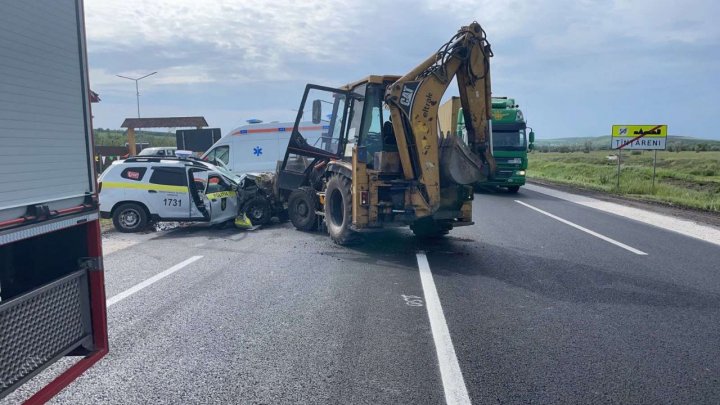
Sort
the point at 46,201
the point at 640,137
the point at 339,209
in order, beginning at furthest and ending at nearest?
the point at 640,137
the point at 339,209
the point at 46,201

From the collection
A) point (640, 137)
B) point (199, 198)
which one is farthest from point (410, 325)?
point (640, 137)

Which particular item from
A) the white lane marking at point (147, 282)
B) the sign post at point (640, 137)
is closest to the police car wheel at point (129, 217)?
the white lane marking at point (147, 282)

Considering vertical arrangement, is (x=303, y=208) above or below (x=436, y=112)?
below

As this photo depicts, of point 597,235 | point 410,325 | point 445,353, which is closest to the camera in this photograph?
point 445,353

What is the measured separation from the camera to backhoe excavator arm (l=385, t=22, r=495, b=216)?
8.83 metres

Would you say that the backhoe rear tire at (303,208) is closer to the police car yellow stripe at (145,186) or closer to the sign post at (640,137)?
the police car yellow stripe at (145,186)

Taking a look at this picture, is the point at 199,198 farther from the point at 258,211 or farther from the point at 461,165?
the point at 461,165

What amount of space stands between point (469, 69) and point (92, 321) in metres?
7.12

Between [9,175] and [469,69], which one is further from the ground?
[469,69]

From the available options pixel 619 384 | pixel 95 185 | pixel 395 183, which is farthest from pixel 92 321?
pixel 395 183

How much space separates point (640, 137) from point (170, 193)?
22.3 meters

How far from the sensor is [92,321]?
3732 millimetres

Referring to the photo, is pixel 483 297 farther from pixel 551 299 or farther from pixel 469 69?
pixel 469 69

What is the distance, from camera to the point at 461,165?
29.9ft
